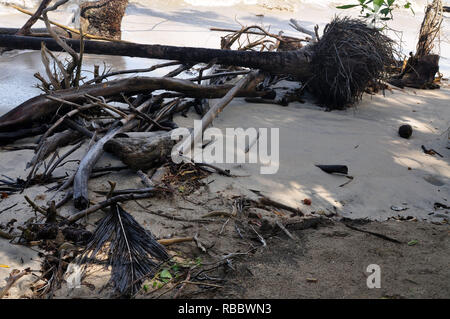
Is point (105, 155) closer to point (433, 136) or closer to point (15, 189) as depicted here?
point (15, 189)

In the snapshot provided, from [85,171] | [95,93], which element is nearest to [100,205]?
[85,171]

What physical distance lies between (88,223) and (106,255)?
436 millimetres

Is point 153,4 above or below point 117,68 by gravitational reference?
above

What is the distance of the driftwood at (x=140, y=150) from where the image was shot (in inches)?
148

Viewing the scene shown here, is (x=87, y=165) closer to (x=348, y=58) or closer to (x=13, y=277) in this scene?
(x=13, y=277)

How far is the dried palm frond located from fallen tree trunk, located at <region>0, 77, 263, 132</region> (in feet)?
6.42

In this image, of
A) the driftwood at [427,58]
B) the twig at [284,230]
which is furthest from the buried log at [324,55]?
the twig at [284,230]

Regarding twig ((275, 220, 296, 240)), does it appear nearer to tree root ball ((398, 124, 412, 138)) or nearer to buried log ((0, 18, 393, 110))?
tree root ball ((398, 124, 412, 138))

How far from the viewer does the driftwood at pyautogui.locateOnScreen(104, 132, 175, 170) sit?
3.76 meters

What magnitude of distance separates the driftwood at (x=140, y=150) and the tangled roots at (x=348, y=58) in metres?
2.63
